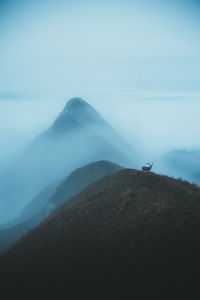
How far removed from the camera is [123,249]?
67.9 ft

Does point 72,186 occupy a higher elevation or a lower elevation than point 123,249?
higher

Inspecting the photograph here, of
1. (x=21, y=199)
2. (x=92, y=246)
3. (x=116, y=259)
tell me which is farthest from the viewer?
(x=21, y=199)

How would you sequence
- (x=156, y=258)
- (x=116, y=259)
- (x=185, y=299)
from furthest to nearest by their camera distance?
(x=116, y=259), (x=156, y=258), (x=185, y=299)

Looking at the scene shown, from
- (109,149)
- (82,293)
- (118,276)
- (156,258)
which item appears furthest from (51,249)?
(109,149)

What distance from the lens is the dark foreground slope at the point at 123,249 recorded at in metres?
16.3

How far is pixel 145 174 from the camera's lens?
33.9 m

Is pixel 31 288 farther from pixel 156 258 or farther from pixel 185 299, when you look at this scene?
pixel 185 299

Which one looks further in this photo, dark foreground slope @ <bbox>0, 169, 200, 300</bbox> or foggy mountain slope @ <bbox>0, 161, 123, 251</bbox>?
foggy mountain slope @ <bbox>0, 161, 123, 251</bbox>

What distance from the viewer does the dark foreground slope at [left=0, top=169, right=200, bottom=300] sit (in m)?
16.3

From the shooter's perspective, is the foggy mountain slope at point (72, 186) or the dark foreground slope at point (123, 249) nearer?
the dark foreground slope at point (123, 249)

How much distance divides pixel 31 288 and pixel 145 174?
2039 centimetres

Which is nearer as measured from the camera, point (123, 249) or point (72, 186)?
point (123, 249)

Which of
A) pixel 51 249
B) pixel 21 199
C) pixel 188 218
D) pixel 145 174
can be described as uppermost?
pixel 21 199

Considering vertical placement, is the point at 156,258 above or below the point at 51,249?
above
